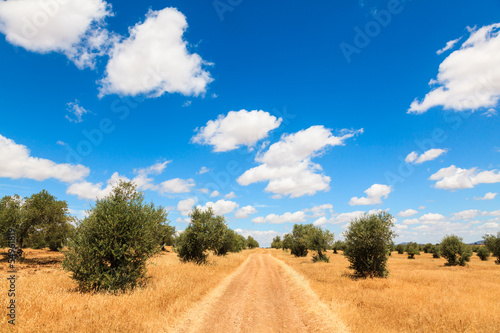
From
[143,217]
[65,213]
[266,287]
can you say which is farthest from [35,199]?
[266,287]

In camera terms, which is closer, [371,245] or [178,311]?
[178,311]

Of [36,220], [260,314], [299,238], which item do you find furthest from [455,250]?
[36,220]

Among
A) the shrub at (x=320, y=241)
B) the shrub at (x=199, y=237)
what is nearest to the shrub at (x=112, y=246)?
the shrub at (x=199, y=237)

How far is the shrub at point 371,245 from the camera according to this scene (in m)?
23.8

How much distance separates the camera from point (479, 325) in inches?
392

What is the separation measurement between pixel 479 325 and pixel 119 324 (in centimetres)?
1522

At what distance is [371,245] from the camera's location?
948 inches

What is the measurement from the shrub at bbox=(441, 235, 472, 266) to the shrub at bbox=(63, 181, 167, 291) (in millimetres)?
56771

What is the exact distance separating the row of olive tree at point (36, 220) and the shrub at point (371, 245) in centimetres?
3978

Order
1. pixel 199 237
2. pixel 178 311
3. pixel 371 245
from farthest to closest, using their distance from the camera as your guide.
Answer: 1. pixel 199 237
2. pixel 371 245
3. pixel 178 311

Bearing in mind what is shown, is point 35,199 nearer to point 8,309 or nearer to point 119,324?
point 8,309

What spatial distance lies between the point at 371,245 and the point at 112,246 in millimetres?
24120

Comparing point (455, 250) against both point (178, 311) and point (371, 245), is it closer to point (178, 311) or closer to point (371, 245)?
point (371, 245)

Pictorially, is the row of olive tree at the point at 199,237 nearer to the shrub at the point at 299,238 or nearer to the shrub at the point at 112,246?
the shrub at the point at 112,246
